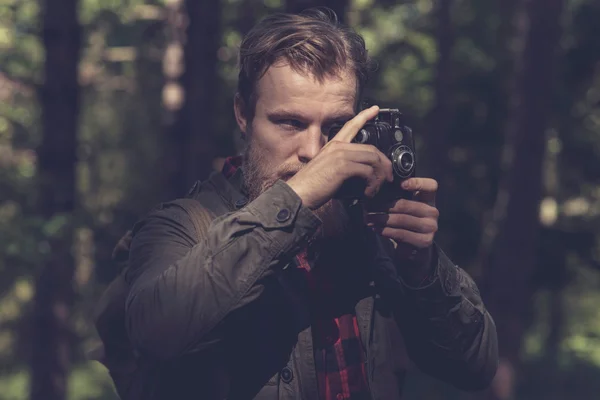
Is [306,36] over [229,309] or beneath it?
over

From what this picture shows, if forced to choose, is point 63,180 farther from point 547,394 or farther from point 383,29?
point 383,29

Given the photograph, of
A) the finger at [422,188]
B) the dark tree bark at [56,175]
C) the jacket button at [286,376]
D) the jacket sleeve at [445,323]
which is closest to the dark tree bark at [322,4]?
the jacket sleeve at [445,323]

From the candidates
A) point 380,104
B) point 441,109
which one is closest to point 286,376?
point 380,104

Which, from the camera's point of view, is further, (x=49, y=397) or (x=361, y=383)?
(x=49, y=397)

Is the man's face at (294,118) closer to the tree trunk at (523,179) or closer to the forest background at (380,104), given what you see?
the forest background at (380,104)

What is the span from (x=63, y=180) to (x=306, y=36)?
8427 millimetres

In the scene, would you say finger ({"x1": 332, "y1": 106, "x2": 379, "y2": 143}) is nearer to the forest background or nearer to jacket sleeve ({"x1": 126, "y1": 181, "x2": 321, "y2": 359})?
jacket sleeve ({"x1": 126, "y1": 181, "x2": 321, "y2": 359})

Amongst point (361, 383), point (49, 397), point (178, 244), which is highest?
point (178, 244)

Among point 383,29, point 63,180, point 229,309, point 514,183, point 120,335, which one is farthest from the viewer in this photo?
point 383,29

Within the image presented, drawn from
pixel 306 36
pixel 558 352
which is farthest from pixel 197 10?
pixel 558 352

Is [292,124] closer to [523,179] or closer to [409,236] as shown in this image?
[409,236]

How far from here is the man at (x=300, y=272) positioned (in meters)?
2.93

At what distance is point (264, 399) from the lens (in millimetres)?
3146

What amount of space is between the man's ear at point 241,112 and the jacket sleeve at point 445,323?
63 cm
